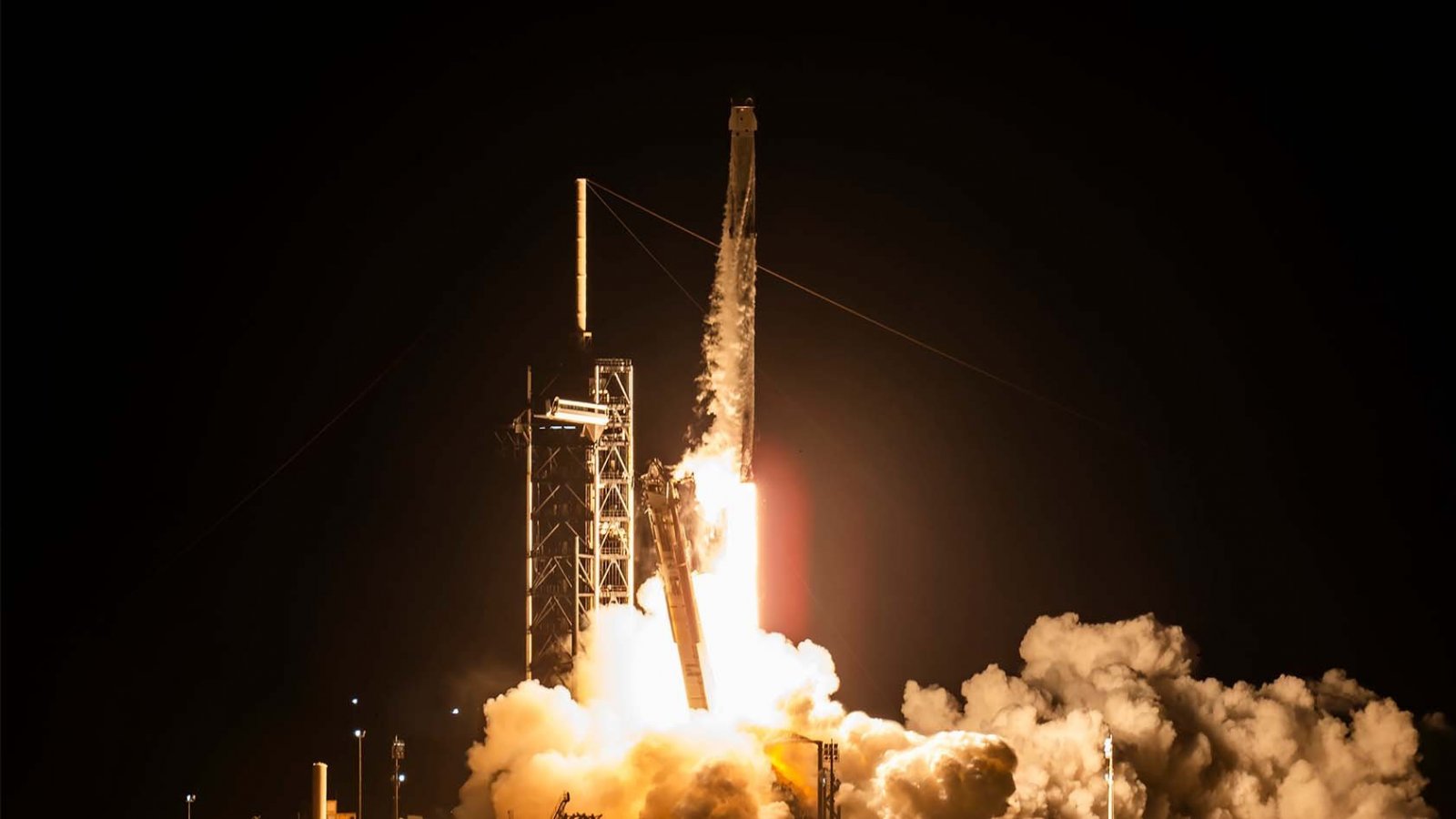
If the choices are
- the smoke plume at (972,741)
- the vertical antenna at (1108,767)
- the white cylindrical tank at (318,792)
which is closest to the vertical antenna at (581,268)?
the smoke plume at (972,741)

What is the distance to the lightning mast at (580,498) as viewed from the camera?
132ft

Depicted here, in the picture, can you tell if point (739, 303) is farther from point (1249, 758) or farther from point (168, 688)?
point (168, 688)

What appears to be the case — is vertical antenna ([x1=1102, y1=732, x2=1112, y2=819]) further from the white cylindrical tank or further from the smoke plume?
the white cylindrical tank

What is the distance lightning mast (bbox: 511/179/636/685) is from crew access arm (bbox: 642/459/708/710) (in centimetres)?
436

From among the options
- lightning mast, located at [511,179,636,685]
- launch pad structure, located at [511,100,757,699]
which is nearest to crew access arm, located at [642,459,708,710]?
launch pad structure, located at [511,100,757,699]

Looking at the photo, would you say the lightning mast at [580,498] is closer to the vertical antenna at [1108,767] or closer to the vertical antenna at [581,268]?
the vertical antenna at [581,268]

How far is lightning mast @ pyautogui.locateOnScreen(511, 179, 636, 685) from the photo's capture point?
40125 millimetres

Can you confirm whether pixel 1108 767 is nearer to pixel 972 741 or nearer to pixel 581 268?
pixel 972 741

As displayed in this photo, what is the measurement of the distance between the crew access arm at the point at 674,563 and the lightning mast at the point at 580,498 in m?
4.36

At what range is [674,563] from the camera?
116 feet

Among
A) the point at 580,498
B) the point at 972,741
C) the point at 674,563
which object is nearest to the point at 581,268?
the point at 580,498

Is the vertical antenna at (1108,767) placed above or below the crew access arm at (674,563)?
below

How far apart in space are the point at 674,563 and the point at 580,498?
558 cm

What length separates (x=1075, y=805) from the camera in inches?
1554
